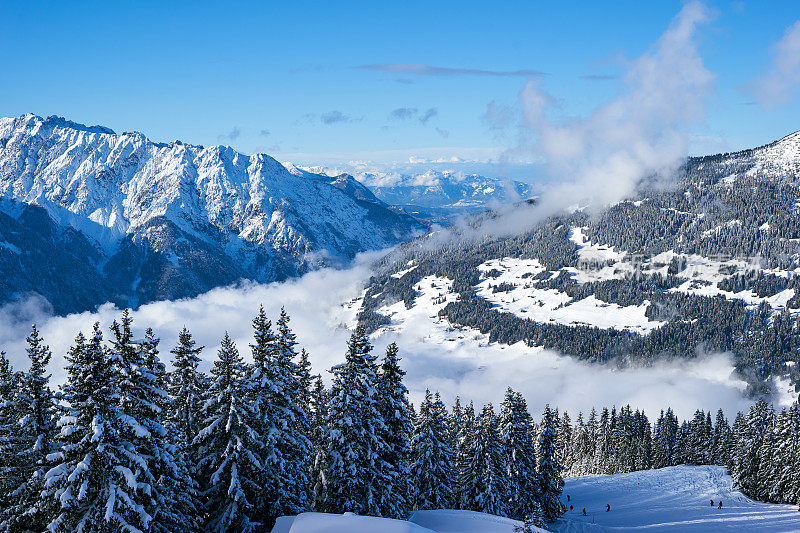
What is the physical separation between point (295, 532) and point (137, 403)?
9547mm

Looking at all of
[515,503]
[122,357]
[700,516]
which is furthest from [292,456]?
[700,516]

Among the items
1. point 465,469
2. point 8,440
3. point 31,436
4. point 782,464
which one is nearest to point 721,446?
point 782,464

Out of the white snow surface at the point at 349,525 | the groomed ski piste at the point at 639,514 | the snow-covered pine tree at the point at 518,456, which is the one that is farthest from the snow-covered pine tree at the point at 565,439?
the white snow surface at the point at 349,525

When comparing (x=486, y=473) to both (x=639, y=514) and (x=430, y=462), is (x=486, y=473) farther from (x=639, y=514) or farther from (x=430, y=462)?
(x=639, y=514)

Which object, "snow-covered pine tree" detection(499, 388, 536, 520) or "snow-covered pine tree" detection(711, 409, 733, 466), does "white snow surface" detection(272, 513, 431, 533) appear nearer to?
"snow-covered pine tree" detection(499, 388, 536, 520)

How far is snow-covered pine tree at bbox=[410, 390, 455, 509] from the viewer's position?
43688mm

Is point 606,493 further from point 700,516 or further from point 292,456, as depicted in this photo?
point 292,456

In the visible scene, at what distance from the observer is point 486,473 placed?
47.2 meters

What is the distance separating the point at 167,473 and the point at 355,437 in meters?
11.5

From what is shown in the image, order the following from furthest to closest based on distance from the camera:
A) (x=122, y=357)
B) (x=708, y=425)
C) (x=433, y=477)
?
(x=708, y=425), (x=433, y=477), (x=122, y=357)

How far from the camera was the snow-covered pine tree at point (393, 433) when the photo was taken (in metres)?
33.1

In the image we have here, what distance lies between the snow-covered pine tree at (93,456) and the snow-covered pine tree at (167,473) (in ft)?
5.57

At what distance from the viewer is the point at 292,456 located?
30609mm

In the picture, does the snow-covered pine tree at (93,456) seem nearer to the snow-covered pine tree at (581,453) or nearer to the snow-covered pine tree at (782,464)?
the snow-covered pine tree at (782,464)
